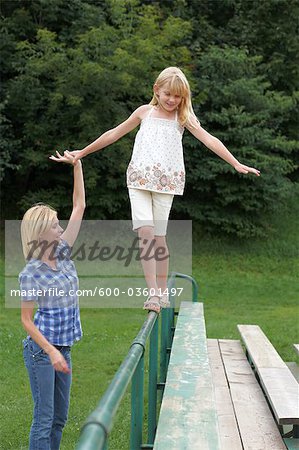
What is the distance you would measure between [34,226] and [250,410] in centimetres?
226

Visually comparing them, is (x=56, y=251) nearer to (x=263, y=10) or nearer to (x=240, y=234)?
(x=240, y=234)

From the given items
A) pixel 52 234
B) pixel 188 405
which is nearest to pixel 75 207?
pixel 52 234

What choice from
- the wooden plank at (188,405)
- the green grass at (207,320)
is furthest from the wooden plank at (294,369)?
the wooden plank at (188,405)

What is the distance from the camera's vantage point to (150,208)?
416 centimetres

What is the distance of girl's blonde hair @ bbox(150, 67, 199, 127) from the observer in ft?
13.0

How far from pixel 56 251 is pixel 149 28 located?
1500 cm

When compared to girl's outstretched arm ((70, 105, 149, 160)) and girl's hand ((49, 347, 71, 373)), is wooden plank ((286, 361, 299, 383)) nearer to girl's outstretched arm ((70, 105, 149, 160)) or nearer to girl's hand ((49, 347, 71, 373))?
girl's outstretched arm ((70, 105, 149, 160))

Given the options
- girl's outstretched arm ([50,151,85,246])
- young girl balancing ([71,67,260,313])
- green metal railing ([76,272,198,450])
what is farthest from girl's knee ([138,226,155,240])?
green metal railing ([76,272,198,450])

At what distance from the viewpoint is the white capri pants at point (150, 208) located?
4.13 m

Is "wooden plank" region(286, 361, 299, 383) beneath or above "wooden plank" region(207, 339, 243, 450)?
beneath

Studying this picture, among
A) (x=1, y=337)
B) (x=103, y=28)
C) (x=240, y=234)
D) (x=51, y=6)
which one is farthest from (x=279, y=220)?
(x=1, y=337)

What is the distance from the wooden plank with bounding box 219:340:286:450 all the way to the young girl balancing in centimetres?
95

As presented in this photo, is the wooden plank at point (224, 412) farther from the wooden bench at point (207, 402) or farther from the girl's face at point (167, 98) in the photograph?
the girl's face at point (167, 98)

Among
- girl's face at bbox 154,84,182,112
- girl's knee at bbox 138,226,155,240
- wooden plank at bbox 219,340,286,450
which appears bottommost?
wooden plank at bbox 219,340,286,450
